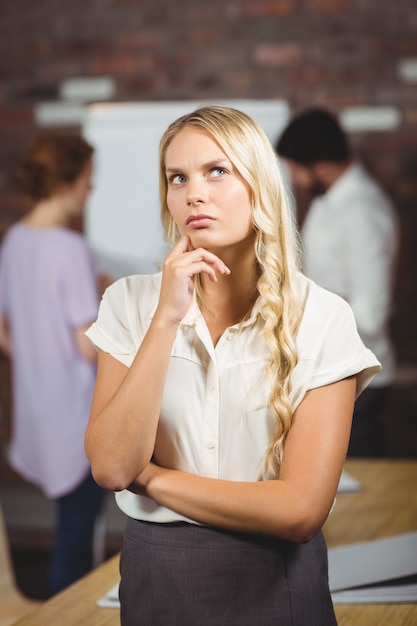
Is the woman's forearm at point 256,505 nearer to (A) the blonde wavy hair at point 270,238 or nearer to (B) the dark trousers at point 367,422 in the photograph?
(A) the blonde wavy hair at point 270,238

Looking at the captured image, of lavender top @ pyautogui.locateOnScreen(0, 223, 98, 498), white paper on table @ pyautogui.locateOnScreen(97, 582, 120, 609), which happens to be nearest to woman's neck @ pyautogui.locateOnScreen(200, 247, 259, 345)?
white paper on table @ pyautogui.locateOnScreen(97, 582, 120, 609)

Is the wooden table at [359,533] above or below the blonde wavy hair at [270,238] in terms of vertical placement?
below

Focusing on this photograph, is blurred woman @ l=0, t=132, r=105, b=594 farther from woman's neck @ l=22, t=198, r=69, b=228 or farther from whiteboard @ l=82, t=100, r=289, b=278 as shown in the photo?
whiteboard @ l=82, t=100, r=289, b=278

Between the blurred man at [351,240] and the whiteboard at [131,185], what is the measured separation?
2.30 feet

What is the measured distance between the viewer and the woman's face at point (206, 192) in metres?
1.12

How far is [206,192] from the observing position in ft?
3.68

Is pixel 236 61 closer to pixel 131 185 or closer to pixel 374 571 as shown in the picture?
pixel 131 185

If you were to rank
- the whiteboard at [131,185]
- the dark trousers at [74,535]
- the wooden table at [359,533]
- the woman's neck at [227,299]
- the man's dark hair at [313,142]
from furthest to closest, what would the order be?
the whiteboard at [131,185] → the man's dark hair at [313,142] → the dark trousers at [74,535] → the wooden table at [359,533] → the woman's neck at [227,299]

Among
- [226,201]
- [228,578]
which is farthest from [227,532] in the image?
[226,201]

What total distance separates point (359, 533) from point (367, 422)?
3.61ft

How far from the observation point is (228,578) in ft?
3.72

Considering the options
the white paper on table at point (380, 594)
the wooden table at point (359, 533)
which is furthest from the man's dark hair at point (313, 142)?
the white paper on table at point (380, 594)

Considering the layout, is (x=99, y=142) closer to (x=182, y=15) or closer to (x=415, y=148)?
(x=182, y=15)

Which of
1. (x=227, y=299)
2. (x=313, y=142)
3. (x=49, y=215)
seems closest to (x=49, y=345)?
(x=49, y=215)
